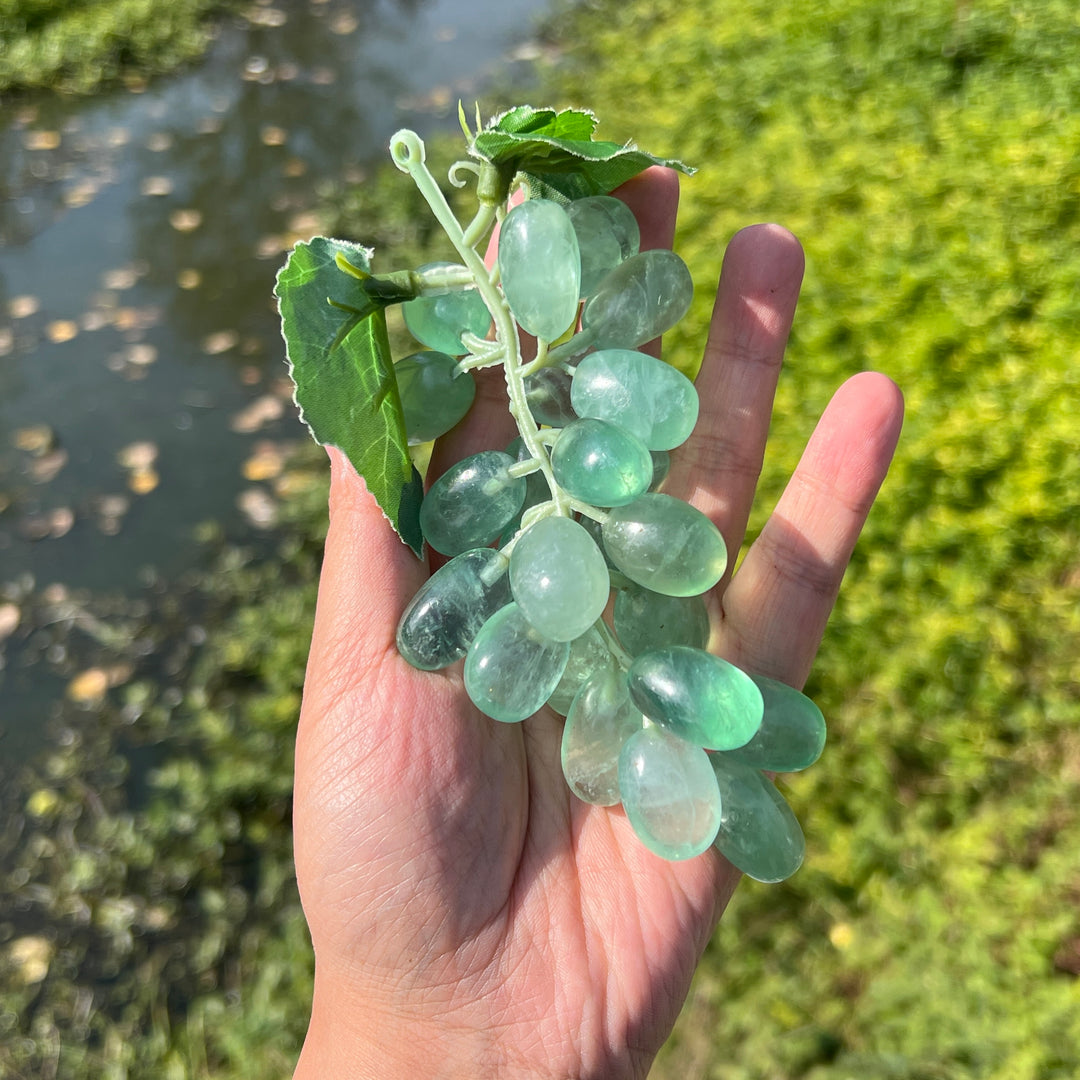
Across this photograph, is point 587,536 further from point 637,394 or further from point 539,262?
point 539,262

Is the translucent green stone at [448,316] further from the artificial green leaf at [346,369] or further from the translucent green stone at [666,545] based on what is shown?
the translucent green stone at [666,545]

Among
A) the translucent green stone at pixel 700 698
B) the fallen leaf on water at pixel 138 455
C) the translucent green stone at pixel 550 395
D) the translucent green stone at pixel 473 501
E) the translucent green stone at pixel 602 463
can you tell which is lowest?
the fallen leaf on water at pixel 138 455

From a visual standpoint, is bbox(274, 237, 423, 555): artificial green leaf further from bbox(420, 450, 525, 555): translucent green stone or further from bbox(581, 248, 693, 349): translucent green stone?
bbox(581, 248, 693, 349): translucent green stone

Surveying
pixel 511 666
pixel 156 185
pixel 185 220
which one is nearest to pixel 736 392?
pixel 511 666

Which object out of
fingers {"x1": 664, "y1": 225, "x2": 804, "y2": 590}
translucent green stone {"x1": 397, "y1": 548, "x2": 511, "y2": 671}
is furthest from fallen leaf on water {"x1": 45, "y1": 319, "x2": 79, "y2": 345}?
translucent green stone {"x1": 397, "y1": 548, "x2": 511, "y2": 671}

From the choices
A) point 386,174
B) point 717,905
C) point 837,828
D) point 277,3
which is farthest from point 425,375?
point 277,3

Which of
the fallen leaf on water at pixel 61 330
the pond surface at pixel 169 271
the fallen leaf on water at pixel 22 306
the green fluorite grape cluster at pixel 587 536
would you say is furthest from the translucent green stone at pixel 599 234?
the fallen leaf on water at pixel 22 306
